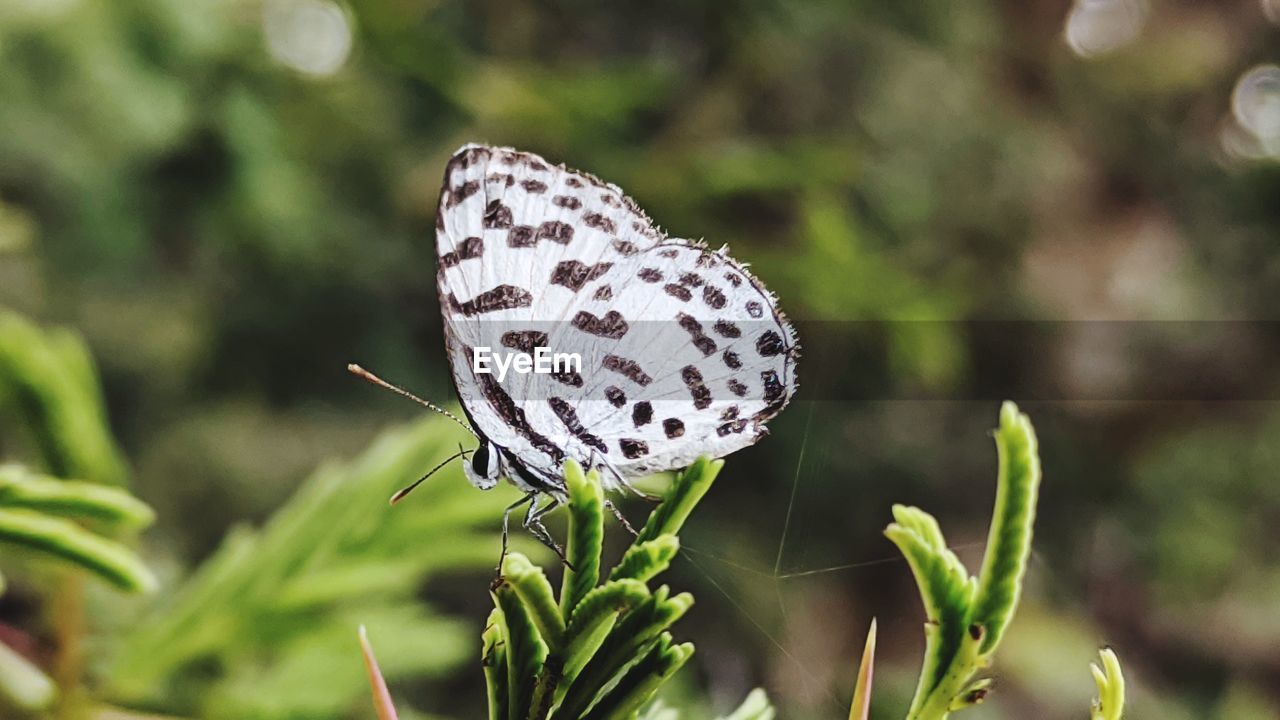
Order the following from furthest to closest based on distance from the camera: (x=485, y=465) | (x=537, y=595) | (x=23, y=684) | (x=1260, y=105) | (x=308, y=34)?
(x=1260, y=105) → (x=308, y=34) → (x=23, y=684) → (x=485, y=465) → (x=537, y=595)

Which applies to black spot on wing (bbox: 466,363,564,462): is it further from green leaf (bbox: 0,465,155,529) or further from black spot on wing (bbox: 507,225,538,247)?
green leaf (bbox: 0,465,155,529)

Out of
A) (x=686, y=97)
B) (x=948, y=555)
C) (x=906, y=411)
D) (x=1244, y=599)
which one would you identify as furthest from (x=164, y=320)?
(x=1244, y=599)

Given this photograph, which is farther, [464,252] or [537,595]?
[464,252]

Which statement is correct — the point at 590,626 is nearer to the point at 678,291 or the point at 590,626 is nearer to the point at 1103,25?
the point at 678,291

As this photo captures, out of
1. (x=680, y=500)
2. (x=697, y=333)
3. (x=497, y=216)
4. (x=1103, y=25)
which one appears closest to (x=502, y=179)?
(x=497, y=216)

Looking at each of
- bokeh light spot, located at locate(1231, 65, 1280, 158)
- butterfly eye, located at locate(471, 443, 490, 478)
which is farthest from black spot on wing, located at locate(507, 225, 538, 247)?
bokeh light spot, located at locate(1231, 65, 1280, 158)

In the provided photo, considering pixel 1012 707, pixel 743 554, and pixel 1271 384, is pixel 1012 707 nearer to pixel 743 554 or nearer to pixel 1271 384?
pixel 743 554

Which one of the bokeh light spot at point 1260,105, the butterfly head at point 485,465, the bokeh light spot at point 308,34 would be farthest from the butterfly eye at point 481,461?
the bokeh light spot at point 1260,105
